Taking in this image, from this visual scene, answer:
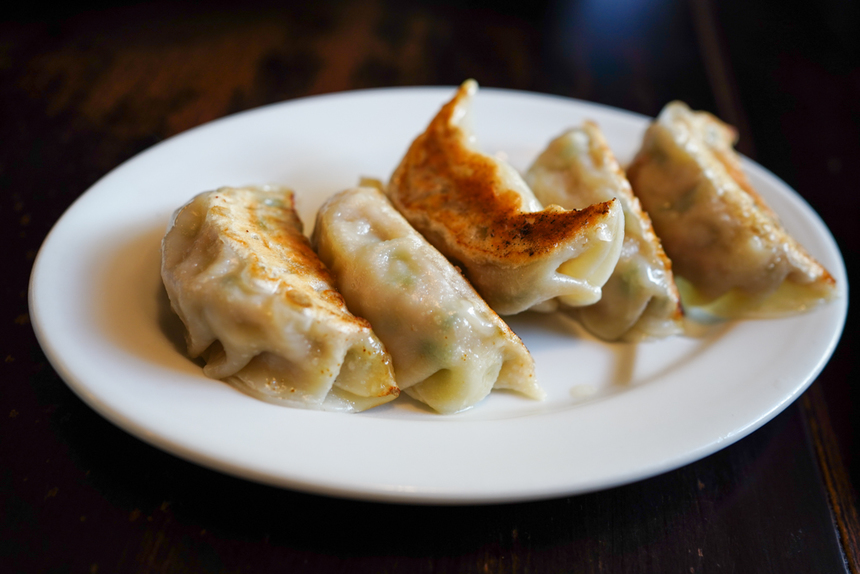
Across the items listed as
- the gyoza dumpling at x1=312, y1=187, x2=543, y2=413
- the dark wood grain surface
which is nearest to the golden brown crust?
the gyoza dumpling at x1=312, y1=187, x2=543, y2=413

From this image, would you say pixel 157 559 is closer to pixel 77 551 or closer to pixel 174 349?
pixel 77 551

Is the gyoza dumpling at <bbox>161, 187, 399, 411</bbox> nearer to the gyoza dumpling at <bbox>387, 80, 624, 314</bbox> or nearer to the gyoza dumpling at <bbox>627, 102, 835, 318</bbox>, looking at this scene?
the gyoza dumpling at <bbox>387, 80, 624, 314</bbox>

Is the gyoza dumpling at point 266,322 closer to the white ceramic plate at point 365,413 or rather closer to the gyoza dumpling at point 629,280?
the white ceramic plate at point 365,413

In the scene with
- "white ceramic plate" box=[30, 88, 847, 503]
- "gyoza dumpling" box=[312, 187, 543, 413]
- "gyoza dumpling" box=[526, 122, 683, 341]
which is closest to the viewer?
"white ceramic plate" box=[30, 88, 847, 503]

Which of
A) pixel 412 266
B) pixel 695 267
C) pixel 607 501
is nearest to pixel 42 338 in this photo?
pixel 412 266

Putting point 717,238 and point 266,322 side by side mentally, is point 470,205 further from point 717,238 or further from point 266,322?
point 717,238

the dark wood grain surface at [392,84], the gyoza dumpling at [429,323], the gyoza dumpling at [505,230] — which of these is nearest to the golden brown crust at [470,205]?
the gyoza dumpling at [505,230]
